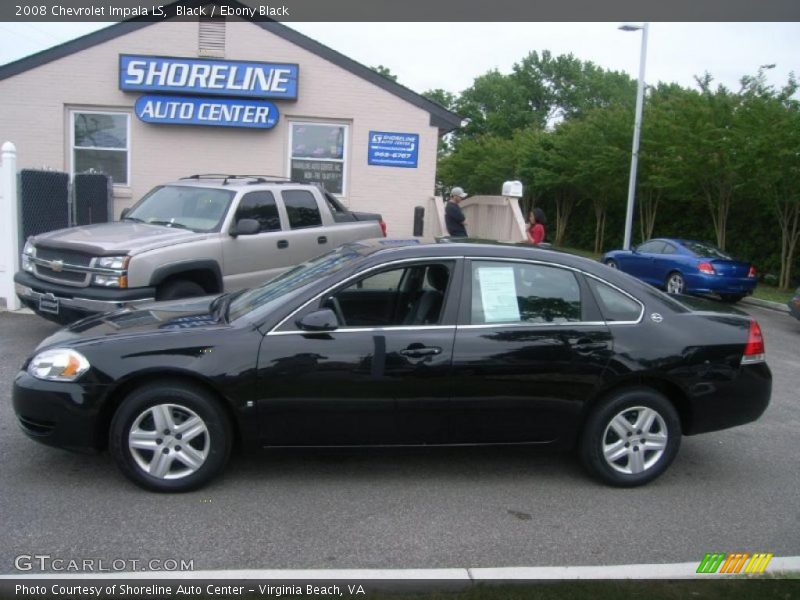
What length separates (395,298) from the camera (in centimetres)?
517

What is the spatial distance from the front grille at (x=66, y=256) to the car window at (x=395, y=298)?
3.58 meters

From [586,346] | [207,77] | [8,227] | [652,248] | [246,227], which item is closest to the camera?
[586,346]

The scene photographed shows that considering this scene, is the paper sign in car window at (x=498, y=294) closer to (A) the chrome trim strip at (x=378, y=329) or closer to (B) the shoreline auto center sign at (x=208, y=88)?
(A) the chrome trim strip at (x=378, y=329)

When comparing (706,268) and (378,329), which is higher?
(378,329)

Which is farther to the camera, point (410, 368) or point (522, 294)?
point (522, 294)

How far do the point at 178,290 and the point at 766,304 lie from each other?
12510 mm

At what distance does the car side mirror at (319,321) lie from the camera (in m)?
4.38

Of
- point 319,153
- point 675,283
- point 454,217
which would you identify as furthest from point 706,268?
point 319,153

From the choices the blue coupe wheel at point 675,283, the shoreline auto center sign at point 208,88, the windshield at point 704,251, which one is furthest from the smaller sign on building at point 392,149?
the windshield at point 704,251

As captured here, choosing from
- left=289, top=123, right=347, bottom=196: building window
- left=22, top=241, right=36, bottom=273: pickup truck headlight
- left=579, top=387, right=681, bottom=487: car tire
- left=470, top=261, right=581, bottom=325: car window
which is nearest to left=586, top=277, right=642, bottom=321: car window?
left=470, top=261, right=581, bottom=325: car window

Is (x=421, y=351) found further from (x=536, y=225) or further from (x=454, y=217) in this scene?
(x=536, y=225)

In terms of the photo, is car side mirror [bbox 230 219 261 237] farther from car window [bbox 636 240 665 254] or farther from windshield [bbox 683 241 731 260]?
car window [bbox 636 240 665 254]

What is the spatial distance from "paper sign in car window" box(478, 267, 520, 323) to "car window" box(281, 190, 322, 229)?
5.20m

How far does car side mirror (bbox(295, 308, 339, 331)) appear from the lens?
438 centimetres
